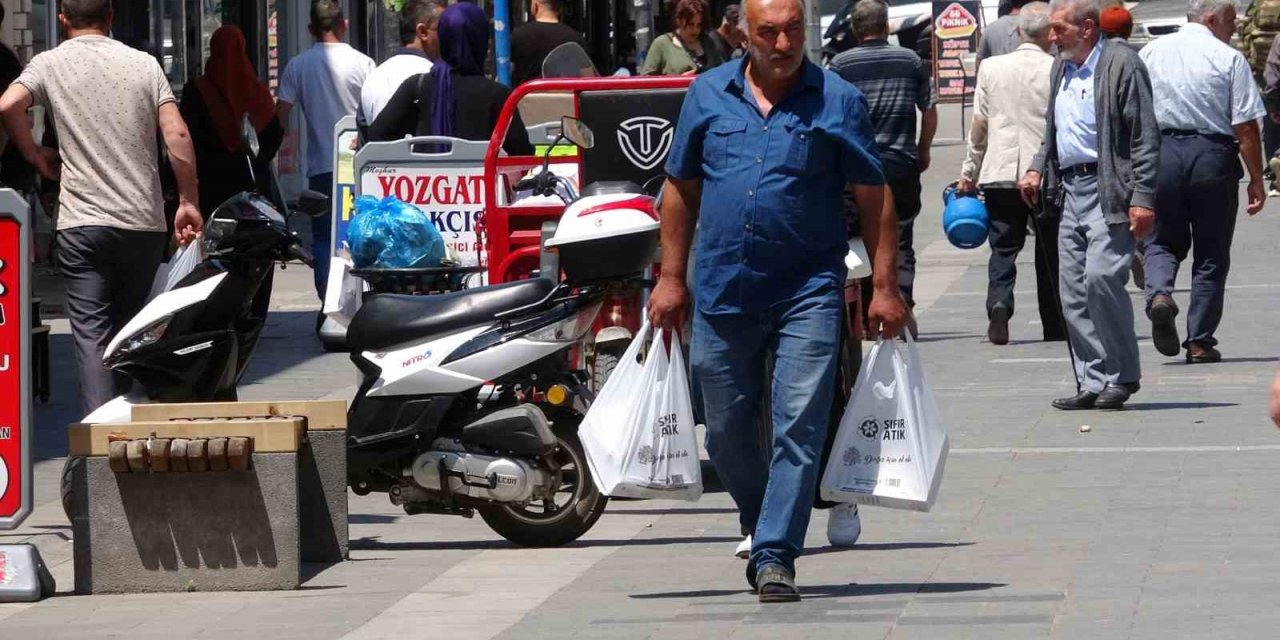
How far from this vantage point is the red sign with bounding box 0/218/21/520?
7.44 m

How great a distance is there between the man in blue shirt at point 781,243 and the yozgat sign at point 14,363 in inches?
74.6

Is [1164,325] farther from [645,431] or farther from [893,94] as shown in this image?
[645,431]

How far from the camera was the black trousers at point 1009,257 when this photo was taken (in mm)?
13883

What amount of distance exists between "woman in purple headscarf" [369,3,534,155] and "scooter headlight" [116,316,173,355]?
3005mm

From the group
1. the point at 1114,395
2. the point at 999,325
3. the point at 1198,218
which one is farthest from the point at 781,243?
the point at 999,325

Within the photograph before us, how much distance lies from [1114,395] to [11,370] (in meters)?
5.28

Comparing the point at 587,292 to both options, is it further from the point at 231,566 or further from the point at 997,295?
the point at 997,295

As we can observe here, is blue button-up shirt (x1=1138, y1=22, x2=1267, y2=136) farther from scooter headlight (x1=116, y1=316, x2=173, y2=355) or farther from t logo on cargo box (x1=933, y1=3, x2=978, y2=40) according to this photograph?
t logo on cargo box (x1=933, y1=3, x2=978, y2=40)

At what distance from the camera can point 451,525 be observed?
29.8ft

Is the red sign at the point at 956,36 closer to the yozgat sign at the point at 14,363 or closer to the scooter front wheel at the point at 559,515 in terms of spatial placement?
the scooter front wheel at the point at 559,515

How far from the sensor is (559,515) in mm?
8266

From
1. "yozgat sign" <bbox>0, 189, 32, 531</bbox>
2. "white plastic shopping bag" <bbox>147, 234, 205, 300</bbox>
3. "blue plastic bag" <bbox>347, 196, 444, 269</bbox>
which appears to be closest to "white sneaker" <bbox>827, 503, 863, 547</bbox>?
"blue plastic bag" <bbox>347, 196, 444, 269</bbox>

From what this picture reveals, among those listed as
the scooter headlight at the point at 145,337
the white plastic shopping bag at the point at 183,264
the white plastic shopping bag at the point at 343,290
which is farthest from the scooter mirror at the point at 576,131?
the scooter headlight at the point at 145,337

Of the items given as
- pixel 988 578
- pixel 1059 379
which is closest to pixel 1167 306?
pixel 1059 379
